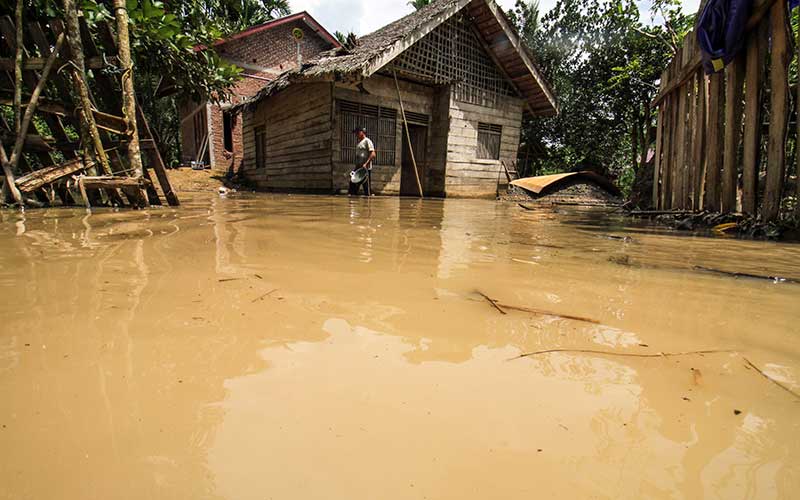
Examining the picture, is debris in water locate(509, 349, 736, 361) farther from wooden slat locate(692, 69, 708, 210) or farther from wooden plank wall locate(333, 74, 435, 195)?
wooden plank wall locate(333, 74, 435, 195)

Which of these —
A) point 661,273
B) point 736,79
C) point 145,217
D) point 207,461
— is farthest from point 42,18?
point 736,79

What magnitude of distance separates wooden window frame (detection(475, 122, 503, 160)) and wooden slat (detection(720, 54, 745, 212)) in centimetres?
774

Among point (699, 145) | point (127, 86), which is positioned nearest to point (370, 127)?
point (127, 86)

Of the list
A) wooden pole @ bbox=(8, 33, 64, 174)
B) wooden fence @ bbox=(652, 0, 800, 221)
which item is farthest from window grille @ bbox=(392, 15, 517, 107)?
wooden pole @ bbox=(8, 33, 64, 174)

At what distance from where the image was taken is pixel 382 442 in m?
0.57

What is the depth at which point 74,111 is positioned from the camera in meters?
3.89

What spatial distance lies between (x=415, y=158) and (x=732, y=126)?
8059 millimetres

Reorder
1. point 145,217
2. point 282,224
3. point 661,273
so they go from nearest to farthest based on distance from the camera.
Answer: point 661,273 < point 282,224 < point 145,217

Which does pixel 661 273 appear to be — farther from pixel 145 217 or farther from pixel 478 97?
pixel 478 97

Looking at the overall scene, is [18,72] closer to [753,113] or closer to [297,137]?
[753,113]

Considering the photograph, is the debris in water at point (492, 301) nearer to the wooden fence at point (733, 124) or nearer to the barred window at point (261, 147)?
the wooden fence at point (733, 124)

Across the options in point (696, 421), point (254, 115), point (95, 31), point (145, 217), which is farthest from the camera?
point (254, 115)

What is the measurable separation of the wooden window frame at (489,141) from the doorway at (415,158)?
1469 millimetres

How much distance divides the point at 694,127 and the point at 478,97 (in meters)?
7.31
